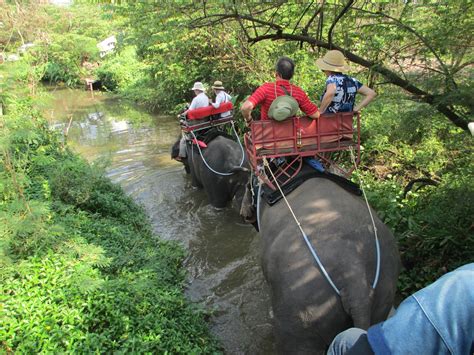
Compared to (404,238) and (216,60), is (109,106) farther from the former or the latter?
(404,238)

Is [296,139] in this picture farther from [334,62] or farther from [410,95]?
[410,95]

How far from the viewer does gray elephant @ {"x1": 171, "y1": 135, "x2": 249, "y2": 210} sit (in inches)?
276

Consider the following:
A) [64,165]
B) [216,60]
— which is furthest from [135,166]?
[216,60]

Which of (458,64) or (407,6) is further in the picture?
(407,6)

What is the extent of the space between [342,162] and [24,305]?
21.3 ft

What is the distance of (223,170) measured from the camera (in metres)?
Answer: 7.15

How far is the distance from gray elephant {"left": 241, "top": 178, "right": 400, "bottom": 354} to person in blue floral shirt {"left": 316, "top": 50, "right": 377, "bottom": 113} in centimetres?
137

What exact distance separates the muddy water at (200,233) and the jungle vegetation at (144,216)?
0.45m

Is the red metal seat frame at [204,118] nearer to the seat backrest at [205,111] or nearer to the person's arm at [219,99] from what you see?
the seat backrest at [205,111]

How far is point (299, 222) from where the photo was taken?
11.0 feet

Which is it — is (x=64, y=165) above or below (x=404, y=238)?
above

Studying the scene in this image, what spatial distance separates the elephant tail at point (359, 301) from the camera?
2768 mm

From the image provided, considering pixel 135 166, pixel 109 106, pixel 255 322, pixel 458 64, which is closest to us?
pixel 458 64

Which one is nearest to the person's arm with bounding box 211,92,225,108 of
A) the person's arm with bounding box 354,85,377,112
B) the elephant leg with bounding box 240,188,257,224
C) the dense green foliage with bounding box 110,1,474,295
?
the dense green foliage with bounding box 110,1,474,295
